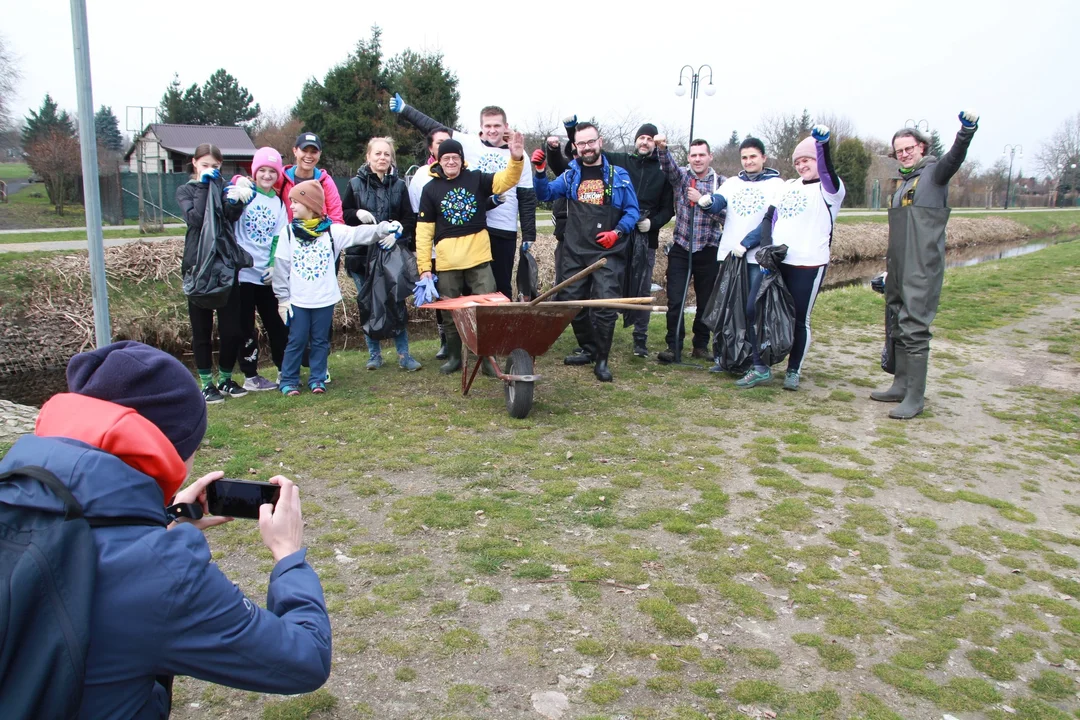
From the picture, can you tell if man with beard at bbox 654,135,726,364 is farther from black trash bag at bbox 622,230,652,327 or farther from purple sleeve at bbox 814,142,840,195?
→ purple sleeve at bbox 814,142,840,195

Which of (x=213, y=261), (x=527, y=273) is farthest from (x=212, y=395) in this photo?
(x=527, y=273)

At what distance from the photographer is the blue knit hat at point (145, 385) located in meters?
1.58

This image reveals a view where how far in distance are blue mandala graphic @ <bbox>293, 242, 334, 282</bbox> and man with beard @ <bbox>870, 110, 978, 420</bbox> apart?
4.21 m

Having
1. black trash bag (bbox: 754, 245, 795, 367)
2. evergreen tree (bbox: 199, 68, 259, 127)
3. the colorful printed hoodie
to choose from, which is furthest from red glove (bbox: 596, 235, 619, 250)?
evergreen tree (bbox: 199, 68, 259, 127)

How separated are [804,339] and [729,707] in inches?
178

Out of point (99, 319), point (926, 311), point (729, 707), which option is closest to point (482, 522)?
point (729, 707)

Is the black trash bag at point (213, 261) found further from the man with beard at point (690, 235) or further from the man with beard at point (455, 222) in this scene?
the man with beard at point (690, 235)

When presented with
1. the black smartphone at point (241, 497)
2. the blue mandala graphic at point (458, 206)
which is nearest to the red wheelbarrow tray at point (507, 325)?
the blue mandala graphic at point (458, 206)

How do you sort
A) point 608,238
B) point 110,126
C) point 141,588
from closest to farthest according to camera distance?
point 141,588 < point 608,238 < point 110,126

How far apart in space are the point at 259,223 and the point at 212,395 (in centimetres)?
139

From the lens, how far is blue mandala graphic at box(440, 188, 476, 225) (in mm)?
6613

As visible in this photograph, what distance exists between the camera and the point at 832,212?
21.0ft

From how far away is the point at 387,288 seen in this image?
6875mm

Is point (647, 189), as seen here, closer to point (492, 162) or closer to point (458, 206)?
point (492, 162)
